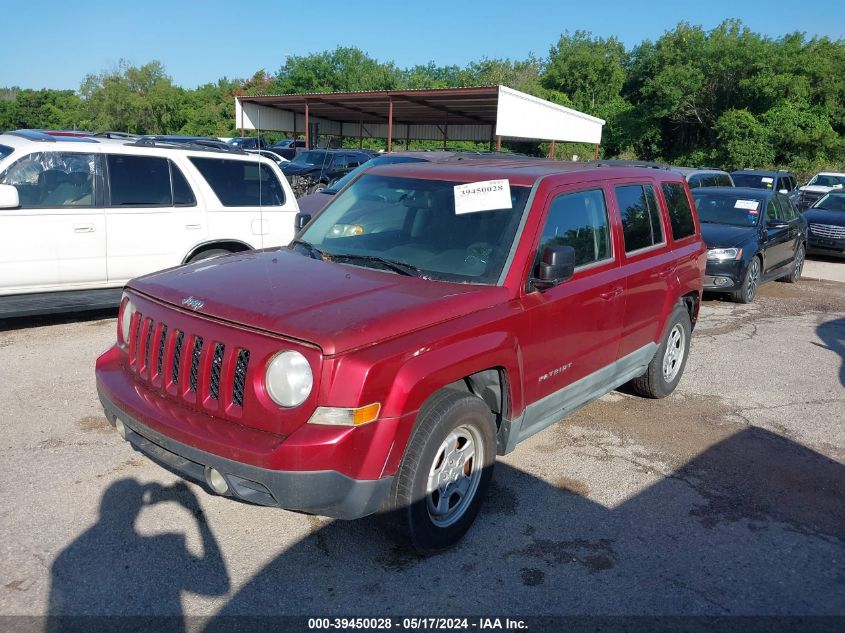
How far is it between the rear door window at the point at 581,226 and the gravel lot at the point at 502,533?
4.79 ft

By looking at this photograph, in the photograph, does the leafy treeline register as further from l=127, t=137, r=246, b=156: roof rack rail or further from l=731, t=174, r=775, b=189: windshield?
l=127, t=137, r=246, b=156: roof rack rail

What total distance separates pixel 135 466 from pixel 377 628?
211cm

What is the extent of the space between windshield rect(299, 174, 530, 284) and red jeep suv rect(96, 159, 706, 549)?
1 cm

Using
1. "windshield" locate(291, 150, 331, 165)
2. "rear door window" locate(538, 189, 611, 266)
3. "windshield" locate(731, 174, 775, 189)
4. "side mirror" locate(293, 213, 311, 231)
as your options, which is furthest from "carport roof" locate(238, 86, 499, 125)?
"rear door window" locate(538, 189, 611, 266)

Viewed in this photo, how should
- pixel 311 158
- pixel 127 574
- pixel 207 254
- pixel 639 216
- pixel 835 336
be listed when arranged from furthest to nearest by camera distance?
pixel 311 158 < pixel 835 336 < pixel 207 254 < pixel 639 216 < pixel 127 574

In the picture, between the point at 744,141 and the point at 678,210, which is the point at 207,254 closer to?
the point at 678,210

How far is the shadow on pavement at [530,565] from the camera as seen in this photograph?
321 centimetres

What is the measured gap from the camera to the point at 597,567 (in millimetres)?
3605

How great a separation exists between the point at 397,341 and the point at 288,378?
52cm

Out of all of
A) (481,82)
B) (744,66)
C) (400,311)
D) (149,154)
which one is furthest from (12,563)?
(481,82)

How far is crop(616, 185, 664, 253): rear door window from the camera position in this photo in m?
5.03

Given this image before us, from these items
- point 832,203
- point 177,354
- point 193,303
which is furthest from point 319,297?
point 832,203

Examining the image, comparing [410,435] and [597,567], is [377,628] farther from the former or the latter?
[597,567]

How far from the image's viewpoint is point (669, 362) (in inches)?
242
